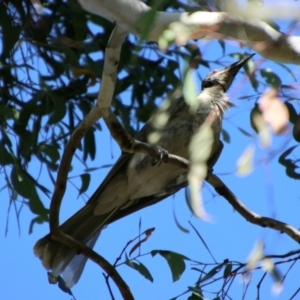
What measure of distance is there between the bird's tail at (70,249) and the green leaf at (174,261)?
56cm

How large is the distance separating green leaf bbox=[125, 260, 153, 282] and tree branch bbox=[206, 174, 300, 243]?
12.8 inches

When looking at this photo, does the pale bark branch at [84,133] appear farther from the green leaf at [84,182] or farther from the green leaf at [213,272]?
the green leaf at [84,182]

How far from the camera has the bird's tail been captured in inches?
113

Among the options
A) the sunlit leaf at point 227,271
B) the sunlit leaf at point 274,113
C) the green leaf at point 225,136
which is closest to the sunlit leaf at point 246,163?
the sunlit leaf at point 274,113

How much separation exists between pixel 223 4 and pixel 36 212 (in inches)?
58.4

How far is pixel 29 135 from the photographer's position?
3059 mm

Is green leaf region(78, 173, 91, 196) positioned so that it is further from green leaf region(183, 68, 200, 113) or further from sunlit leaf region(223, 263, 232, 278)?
green leaf region(183, 68, 200, 113)

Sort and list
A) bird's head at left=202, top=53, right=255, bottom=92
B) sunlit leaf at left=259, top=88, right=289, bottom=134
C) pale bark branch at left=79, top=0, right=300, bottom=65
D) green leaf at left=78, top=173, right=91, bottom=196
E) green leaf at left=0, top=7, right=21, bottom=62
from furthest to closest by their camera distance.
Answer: bird's head at left=202, top=53, right=255, bottom=92, green leaf at left=78, top=173, right=91, bottom=196, green leaf at left=0, top=7, right=21, bottom=62, pale bark branch at left=79, top=0, right=300, bottom=65, sunlit leaf at left=259, top=88, right=289, bottom=134

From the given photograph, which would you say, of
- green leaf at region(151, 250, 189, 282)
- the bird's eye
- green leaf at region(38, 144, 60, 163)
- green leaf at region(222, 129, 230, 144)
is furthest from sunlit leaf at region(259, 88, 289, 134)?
the bird's eye

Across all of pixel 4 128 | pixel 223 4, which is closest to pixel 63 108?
pixel 4 128

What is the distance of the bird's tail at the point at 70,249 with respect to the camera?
9.41 ft

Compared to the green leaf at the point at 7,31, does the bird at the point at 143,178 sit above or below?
below

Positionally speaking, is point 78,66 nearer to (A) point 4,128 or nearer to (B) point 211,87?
(A) point 4,128

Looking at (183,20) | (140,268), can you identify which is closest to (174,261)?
(140,268)
